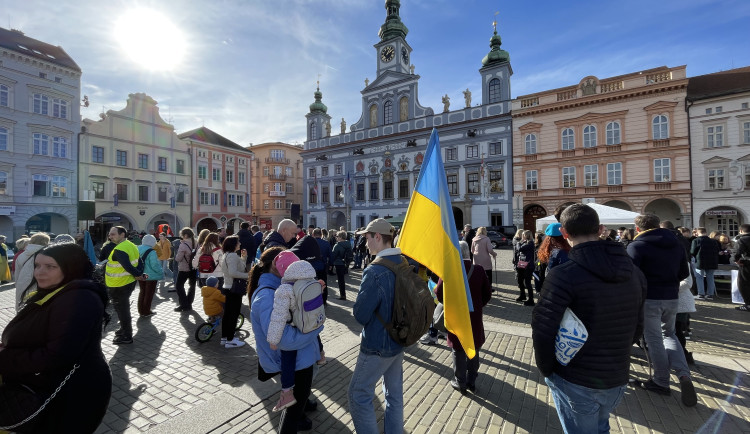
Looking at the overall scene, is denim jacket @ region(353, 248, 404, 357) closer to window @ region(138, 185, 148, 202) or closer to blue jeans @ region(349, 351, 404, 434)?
blue jeans @ region(349, 351, 404, 434)

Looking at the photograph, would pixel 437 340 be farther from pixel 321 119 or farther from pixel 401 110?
pixel 321 119

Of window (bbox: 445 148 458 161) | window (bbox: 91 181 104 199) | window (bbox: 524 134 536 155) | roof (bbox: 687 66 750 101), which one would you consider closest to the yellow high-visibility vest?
window (bbox: 445 148 458 161)

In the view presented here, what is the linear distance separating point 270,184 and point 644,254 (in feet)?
167

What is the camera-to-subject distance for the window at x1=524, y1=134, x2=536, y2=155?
94.0 feet

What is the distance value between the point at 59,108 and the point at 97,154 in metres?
4.22

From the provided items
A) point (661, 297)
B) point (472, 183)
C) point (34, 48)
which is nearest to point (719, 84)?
point (472, 183)

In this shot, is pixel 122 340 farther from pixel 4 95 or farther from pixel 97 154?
pixel 97 154

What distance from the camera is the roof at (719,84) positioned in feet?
74.0

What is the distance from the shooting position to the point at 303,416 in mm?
3301

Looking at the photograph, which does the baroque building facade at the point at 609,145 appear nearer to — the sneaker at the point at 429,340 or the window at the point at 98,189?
the sneaker at the point at 429,340

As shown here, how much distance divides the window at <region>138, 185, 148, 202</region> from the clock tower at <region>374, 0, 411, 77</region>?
2739cm

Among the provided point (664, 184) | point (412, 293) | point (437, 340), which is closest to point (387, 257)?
point (412, 293)

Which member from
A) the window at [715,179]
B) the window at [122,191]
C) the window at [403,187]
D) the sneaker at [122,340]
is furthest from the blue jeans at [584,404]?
the window at [122,191]

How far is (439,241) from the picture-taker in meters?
3.07
